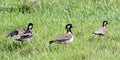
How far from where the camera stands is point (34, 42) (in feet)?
29.9

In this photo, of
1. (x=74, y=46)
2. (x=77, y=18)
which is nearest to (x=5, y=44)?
(x=74, y=46)

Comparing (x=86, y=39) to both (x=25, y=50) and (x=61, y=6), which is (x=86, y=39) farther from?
(x=61, y=6)

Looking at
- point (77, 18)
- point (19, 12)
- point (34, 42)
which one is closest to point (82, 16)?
point (77, 18)

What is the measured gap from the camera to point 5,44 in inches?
356

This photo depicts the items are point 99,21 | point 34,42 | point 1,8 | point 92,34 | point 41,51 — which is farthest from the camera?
point 1,8

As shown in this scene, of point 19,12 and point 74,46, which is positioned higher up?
point 19,12

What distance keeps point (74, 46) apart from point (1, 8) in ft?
12.8

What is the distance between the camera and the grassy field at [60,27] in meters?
8.28

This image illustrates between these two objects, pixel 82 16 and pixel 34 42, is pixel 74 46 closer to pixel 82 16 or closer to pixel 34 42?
pixel 34 42

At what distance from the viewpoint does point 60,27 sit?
412 inches

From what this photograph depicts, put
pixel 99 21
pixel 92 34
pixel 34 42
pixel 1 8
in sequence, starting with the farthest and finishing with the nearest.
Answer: pixel 1 8 → pixel 99 21 → pixel 92 34 → pixel 34 42

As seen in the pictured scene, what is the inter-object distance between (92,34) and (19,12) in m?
2.79

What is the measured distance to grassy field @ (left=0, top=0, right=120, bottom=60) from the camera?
8.28 m

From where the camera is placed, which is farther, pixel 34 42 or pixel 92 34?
pixel 92 34
